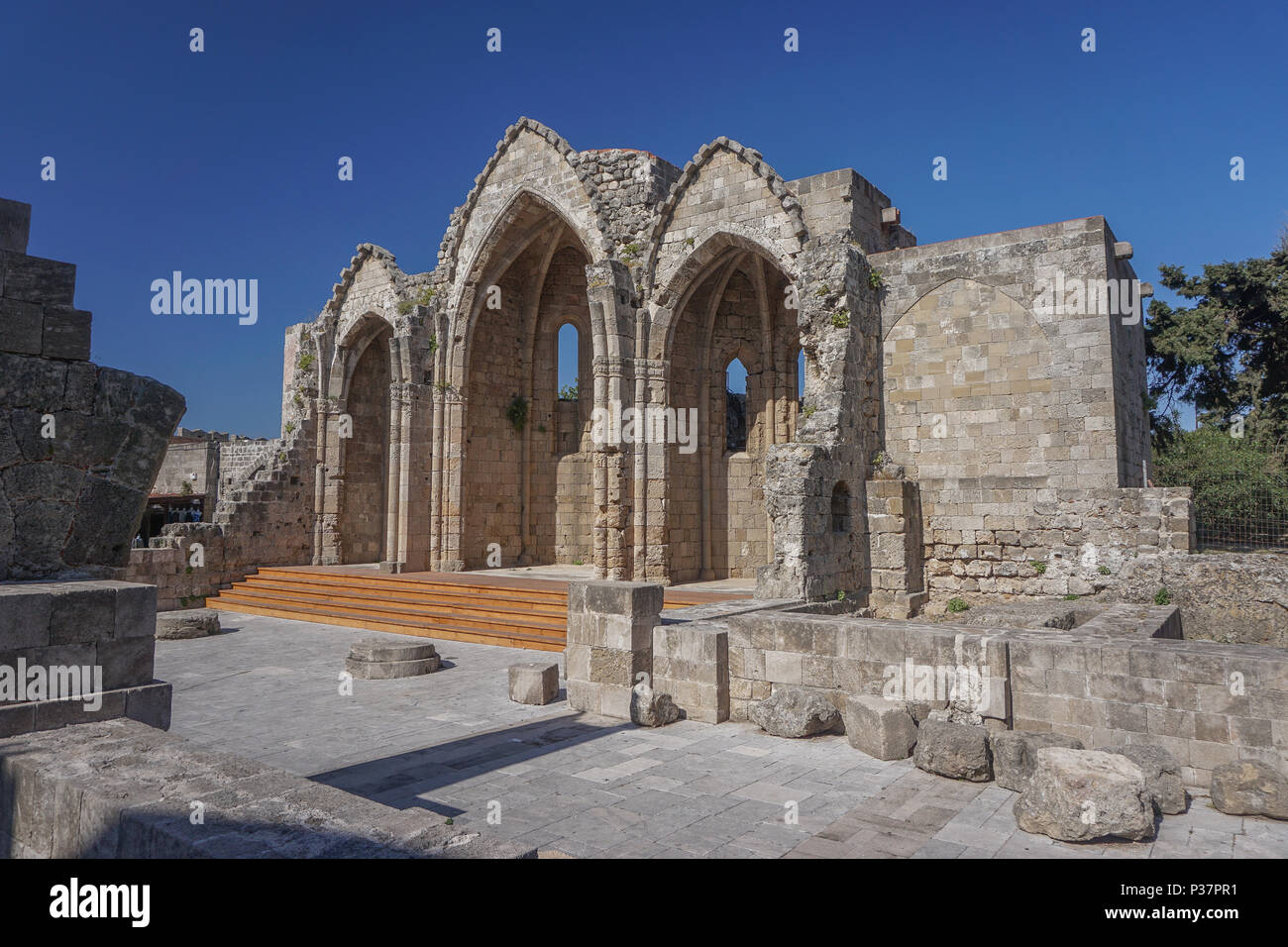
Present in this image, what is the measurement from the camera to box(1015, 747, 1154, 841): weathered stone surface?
13.2ft

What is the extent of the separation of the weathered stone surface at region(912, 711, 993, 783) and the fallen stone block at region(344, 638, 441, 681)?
19.5 ft

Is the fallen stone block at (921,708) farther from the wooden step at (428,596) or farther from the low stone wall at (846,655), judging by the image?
the wooden step at (428,596)

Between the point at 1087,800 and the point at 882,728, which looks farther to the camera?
the point at 882,728

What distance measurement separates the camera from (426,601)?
1377cm

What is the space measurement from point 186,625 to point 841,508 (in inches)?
399

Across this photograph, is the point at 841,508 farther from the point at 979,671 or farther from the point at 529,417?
the point at 529,417

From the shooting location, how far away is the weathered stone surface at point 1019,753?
4887 mm

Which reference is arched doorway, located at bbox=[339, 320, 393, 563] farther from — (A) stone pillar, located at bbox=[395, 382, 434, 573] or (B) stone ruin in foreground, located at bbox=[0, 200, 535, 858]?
(B) stone ruin in foreground, located at bbox=[0, 200, 535, 858]

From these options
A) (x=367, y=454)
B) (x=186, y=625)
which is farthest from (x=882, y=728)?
(x=367, y=454)

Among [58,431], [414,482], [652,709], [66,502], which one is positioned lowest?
[652,709]

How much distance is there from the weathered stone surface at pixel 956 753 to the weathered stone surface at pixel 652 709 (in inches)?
83.1

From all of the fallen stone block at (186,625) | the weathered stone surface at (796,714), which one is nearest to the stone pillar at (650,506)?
Answer: the fallen stone block at (186,625)
